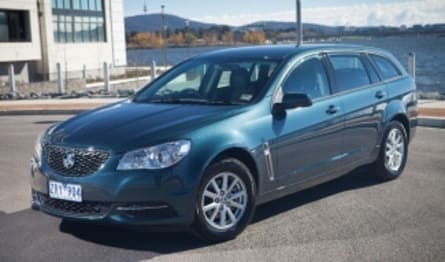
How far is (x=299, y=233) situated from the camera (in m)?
5.73

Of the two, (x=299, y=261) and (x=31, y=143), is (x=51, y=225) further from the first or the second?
(x=31, y=143)

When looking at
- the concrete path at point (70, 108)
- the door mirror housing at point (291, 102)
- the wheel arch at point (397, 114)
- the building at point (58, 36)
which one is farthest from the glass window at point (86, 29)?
the door mirror housing at point (291, 102)

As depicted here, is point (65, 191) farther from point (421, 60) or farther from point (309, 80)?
point (421, 60)

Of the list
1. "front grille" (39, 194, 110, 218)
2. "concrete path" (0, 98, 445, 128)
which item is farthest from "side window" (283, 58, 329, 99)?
"concrete path" (0, 98, 445, 128)

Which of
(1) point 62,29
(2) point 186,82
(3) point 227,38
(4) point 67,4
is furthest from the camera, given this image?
(3) point 227,38

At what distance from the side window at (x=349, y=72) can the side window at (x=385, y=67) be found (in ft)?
1.24

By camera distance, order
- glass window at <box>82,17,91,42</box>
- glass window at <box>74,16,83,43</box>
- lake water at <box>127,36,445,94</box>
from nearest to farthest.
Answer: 1. lake water at <box>127,36,445,94</box>
2. glass window at <box>74,16,83,43</box>
3. glass window at <box>82,17,91,42</box>

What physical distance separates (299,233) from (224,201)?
74 centimetres

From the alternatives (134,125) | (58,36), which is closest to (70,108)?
(134,125)

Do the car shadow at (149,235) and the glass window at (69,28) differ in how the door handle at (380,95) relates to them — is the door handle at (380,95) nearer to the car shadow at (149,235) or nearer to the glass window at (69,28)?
the car shadow at (149,235)

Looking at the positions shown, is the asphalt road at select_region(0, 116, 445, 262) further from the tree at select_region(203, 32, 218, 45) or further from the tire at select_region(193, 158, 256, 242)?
the tree at select_region(203, 32, 218, 45)

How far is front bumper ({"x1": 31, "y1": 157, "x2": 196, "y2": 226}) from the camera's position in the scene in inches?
200

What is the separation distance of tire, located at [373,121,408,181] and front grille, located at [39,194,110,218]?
12.2 feet

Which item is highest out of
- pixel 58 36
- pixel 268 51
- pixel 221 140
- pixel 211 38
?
pixel 58 36
